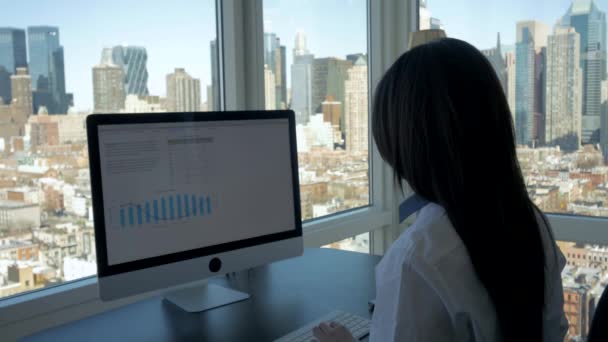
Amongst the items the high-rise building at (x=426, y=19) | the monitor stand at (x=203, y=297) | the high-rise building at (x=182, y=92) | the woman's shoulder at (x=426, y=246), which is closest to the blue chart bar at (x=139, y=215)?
the monitor stand at (x=203, y=297)

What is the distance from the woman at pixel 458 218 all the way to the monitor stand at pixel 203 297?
2.09 feet

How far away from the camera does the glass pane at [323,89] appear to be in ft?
8.46

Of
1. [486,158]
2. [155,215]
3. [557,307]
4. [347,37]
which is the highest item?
[347,37]

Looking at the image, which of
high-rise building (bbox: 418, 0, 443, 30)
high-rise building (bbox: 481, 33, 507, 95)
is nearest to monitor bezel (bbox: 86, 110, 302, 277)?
high-rise building (bbox: 481, 33, 507, 95)

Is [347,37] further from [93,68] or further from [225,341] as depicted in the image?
[225,341]

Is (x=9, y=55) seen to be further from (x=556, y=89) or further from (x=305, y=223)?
(x=556, y=89)

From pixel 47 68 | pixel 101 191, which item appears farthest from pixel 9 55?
pixel 101 191

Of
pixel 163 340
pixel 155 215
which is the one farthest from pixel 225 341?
pixel 155 215

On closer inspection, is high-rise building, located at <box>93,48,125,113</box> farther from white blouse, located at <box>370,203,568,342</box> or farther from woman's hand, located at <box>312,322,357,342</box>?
white blouse, located at <box>370,203,568,342</box>

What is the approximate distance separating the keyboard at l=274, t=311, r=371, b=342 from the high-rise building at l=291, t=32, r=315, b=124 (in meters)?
1.41

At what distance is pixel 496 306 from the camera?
96 cm

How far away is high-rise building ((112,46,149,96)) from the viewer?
194 centimetres

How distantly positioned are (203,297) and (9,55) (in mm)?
905

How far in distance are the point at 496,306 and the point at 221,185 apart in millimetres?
806
